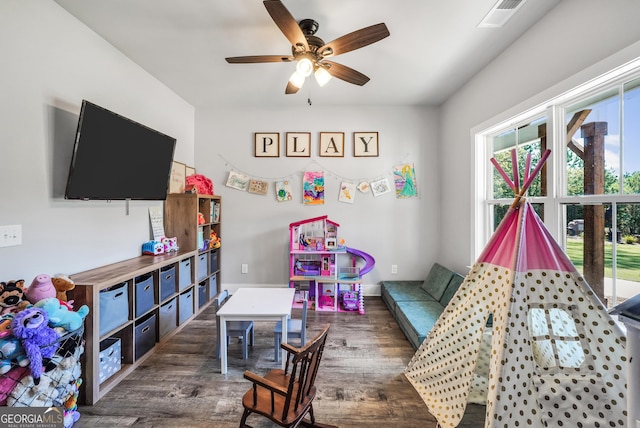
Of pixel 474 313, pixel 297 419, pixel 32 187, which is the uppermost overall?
pixel 32 187

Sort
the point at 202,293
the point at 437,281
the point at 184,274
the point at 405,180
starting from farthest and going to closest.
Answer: the point at 405,180, the point at 202,293, the point at 437,281, the point at 184,274

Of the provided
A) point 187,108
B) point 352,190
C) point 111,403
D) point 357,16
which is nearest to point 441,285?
point 352,190

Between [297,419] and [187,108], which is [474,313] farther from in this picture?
[187,108]

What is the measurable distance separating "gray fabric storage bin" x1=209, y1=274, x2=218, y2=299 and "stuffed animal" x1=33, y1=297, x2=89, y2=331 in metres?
1.93

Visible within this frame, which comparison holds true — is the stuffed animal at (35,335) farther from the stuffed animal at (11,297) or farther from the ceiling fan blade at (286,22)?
the ceiling fan blade at (286,22)

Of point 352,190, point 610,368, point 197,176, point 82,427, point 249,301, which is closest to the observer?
point 610,368

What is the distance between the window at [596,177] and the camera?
4.87 feet

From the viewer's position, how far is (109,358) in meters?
1.89

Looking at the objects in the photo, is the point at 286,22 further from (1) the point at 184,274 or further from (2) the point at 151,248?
(1) the point at 184,274

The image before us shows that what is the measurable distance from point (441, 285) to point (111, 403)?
3126 mm

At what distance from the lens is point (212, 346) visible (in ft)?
8.02

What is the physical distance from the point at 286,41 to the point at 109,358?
2808mm

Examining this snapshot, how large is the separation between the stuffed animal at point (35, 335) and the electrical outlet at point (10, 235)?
0.50 m

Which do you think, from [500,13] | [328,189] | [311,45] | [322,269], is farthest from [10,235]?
[500,13]
